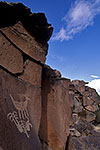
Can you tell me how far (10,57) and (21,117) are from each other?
29.1 inches

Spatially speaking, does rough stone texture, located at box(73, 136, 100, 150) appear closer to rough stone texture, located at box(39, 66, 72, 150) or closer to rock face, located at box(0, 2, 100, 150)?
rock face, located at box(0, 2, 100, 150)

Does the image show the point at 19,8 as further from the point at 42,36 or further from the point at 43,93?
the point at 43,93

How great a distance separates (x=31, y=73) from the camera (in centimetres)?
183

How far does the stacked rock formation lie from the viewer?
1.27 metres

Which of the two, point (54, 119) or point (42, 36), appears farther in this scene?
point (54, 119)

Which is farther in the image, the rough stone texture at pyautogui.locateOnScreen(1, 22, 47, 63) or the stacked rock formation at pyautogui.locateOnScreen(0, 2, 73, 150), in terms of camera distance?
the rough stone texture at pyautogui.locateOnScreen(1, 22, 47, 63)

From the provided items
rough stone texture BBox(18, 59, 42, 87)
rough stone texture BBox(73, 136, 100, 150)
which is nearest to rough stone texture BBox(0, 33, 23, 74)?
rough stone texture BBox(18, 59, 42, 87)

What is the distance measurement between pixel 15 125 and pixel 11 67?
0.67 m

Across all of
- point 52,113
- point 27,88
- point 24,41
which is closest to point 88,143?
point 52,113

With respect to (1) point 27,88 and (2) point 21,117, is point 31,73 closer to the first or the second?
(1) point 27,88

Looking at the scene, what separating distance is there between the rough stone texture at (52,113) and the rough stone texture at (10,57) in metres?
0.85

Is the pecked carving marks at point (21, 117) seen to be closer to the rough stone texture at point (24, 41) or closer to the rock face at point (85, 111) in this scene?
the rough stone texture at point (24, 41)

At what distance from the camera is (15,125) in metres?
1.28

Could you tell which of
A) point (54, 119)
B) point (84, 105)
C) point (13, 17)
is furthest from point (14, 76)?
point (84, 105)
